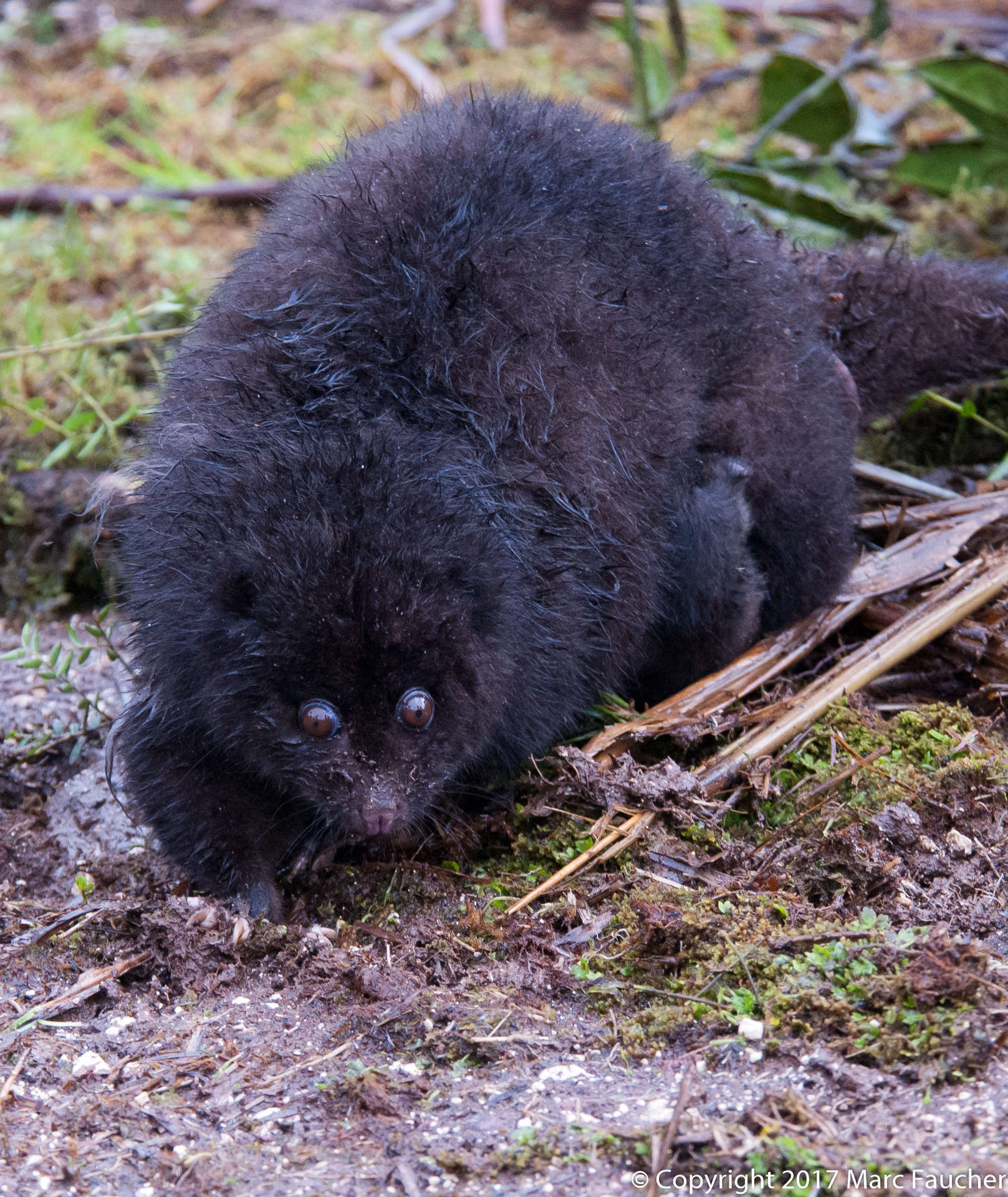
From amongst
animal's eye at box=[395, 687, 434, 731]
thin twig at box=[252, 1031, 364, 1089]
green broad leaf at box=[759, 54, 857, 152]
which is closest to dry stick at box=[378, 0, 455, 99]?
green broad leaf at box=[759, 54, 857, 152]

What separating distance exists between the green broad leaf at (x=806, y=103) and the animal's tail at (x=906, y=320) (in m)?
2.16

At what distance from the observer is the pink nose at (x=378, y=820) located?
309cm

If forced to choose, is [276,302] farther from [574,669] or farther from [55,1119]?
[55,1119]

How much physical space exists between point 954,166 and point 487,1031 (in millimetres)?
5139

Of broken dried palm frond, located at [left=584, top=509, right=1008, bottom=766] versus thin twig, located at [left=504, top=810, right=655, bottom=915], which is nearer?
thin twig, located at [left=504, top=810, right=655, bottom=915]

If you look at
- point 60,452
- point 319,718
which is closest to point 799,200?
point 60,452

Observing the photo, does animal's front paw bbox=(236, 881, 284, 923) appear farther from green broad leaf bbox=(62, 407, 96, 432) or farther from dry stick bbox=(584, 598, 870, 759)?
green broad leaf bbox=(62, 407, 96, 432)

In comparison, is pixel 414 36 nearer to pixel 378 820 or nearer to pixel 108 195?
pixel 108 195

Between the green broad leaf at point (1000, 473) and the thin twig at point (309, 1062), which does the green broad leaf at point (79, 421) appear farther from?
the green broad leaf at point (1000, 473)

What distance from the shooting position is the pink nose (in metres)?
3.09

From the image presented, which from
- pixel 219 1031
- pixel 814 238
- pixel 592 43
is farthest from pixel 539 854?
pixel 592 43

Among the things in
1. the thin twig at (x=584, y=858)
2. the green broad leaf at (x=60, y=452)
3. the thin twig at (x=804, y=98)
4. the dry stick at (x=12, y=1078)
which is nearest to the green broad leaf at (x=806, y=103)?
the thin twig at (x=804, y=98)

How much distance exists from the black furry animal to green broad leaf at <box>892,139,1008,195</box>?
258 centimetres

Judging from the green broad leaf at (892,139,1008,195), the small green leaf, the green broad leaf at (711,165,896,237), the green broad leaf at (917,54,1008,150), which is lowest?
the green broad leaf at (711,165,896,237)
